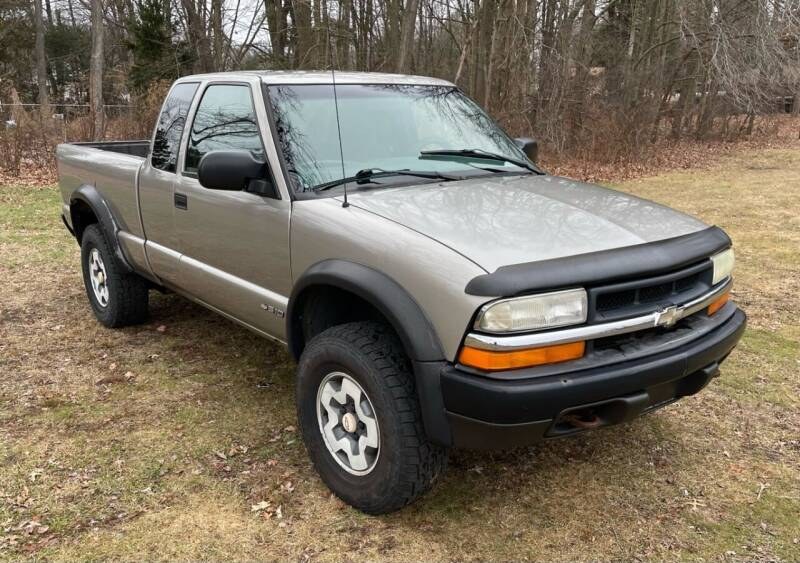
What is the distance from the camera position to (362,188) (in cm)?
324

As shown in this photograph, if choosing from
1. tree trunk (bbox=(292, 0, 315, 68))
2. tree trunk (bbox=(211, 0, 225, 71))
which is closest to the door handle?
tree trunk (bbox=(292, 0, 315, 68))

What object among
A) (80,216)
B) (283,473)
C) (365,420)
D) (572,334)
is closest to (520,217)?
(572,334)

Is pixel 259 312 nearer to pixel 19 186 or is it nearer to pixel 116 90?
pixel 19 186

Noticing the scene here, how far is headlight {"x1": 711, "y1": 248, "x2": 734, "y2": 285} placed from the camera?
296cm

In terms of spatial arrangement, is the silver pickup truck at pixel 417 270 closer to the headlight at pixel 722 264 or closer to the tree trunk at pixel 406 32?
the headlight at pixel 722 264

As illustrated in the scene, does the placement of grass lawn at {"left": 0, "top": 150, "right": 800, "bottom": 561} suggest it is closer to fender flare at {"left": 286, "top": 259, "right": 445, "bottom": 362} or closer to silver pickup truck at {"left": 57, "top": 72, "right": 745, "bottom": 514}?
silver pickup truck at {"left": 57, "top": 72, "right": 745, "bottom": 514}

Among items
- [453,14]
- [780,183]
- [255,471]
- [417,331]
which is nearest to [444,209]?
[417,331]

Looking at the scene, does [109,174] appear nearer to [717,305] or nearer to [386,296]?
[386,296]

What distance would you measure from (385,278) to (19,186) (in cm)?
1169

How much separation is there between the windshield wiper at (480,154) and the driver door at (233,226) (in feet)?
2.93

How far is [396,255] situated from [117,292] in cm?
319

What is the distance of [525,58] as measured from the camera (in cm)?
1717

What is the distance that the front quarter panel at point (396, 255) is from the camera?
2428mm

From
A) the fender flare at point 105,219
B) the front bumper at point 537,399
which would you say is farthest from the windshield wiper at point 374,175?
the fender flare at point 105,219
